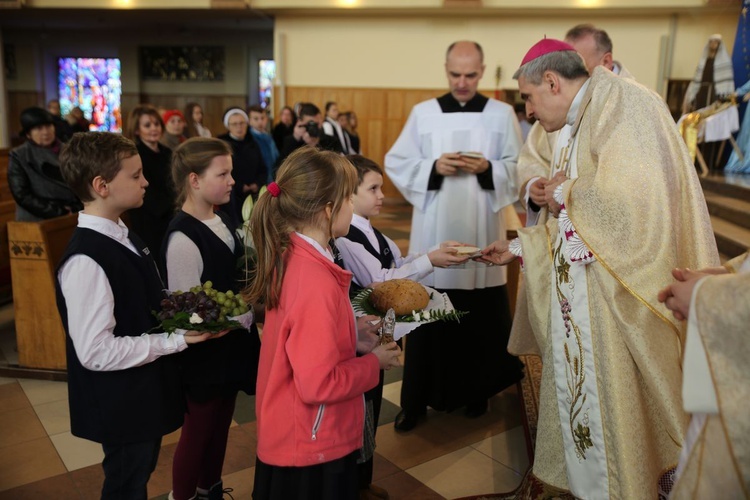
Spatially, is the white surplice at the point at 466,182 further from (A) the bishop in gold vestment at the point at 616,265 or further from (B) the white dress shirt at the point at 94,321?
(B) the white dress shirt at the point at 94,321

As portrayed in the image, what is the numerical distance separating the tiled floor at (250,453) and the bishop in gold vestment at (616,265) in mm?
794

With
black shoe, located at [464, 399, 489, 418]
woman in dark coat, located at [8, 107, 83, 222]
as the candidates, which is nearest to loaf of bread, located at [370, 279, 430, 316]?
black shoe, located at [464, 399, 489, 418]

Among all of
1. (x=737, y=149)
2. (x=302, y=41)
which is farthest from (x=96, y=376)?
(x=302, y=41)

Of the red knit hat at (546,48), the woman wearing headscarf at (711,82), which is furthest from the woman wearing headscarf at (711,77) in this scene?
the red knit hat at (546,48)

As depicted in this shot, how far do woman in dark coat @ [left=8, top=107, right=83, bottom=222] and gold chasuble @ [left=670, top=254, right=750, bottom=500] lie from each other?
4.29 meters

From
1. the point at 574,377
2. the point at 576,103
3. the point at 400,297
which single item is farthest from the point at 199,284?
the point at 576,103

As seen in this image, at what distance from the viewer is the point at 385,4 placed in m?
11.4

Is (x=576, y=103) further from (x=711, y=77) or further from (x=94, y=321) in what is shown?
(x=711, y=77)

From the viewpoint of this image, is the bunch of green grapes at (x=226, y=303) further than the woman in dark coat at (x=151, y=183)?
No

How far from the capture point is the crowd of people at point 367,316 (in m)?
1.58

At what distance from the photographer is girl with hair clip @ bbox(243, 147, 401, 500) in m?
1.59

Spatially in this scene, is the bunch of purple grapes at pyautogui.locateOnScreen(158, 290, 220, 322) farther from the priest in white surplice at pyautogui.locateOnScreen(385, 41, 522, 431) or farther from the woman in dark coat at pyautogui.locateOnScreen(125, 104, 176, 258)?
the woman in dark coat at pyautogui.locateOnScreen(125, 104, 176, 258)

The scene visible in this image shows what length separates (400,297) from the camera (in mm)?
2020

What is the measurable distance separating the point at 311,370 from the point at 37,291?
9.97 feet
